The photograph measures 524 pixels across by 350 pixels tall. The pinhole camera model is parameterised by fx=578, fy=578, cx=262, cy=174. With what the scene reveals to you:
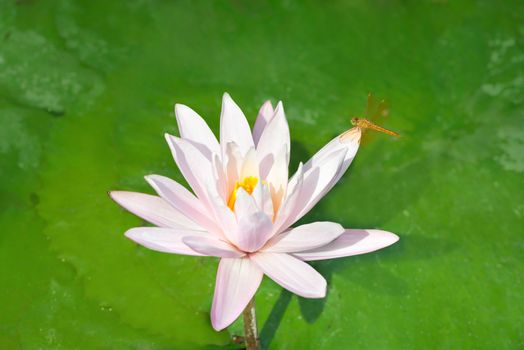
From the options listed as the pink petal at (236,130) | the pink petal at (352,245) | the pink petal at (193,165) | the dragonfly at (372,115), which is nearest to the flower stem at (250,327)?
the pink petal at (352,245)

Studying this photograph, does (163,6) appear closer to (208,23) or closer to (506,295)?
(208,23)

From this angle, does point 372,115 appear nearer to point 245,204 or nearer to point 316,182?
point 316,182

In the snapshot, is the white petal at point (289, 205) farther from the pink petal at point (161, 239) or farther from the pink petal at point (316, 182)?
the pink petal at point (161, 239)

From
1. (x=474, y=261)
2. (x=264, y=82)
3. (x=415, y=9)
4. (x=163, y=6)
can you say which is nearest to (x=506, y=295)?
(x=474, y=261)

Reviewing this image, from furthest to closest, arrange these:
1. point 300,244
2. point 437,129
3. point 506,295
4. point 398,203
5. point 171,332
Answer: point 437,129 → point 398,203 → point 506,295 → point 171,332 → point 300,244

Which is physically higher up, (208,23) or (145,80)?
(208,23)
